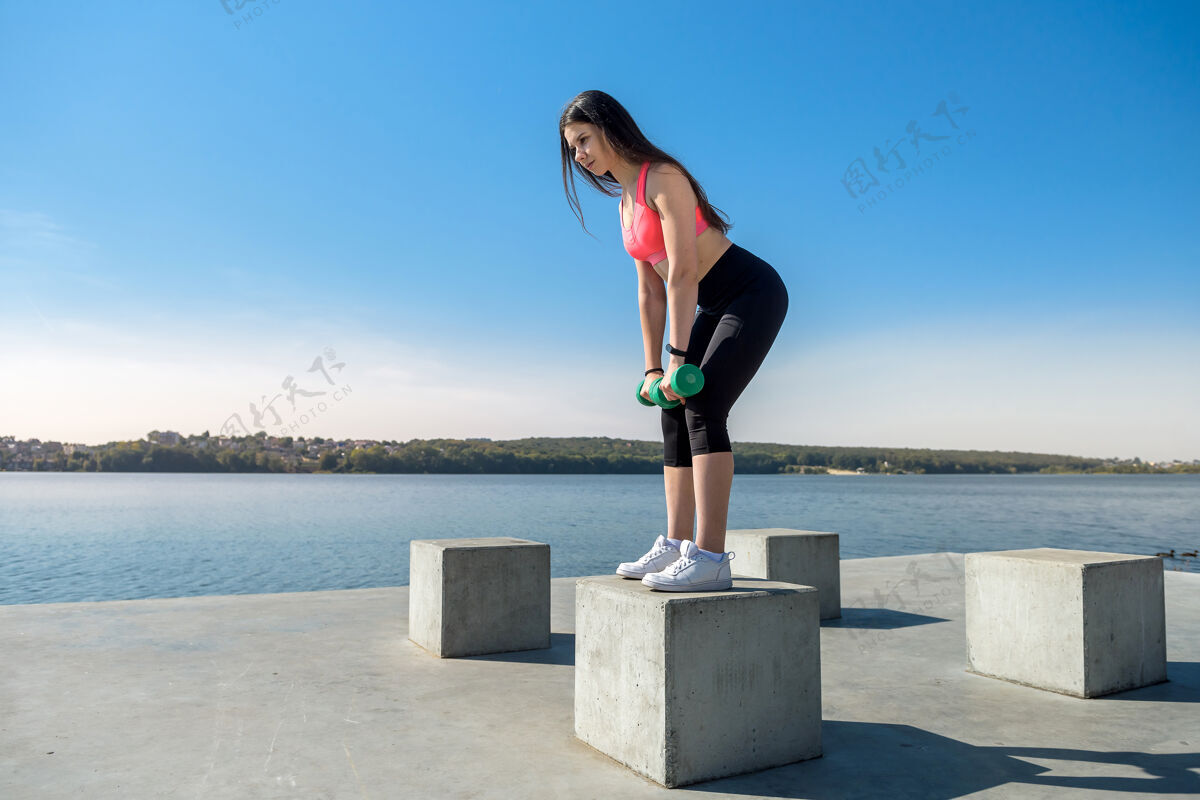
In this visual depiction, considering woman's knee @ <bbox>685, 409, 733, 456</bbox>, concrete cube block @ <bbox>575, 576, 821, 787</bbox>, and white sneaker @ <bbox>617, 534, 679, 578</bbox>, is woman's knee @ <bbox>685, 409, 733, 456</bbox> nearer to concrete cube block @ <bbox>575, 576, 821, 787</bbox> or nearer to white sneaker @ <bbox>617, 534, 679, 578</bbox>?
white sneaker @ <bbox>617, 534, 679, 578</bbox>

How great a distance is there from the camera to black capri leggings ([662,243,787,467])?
346 cm

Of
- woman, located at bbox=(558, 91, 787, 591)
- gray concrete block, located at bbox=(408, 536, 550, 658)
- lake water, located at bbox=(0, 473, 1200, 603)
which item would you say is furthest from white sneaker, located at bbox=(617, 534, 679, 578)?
lake water, located at bbox=(0, 473, 1200, 603)

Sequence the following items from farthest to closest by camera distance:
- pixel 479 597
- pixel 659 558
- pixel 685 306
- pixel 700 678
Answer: pixel 479 597, pixel 659 558, pixel 685 306, pixel 700 678

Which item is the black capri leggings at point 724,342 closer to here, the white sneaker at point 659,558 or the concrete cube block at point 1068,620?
the white sneaker at point 659,558

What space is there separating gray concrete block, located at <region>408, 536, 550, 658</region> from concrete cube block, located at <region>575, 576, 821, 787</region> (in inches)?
87.7

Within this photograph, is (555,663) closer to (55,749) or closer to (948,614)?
(55,749)

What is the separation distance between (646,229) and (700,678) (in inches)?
77.5

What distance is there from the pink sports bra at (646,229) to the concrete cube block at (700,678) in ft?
5.02

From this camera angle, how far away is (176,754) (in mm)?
3523

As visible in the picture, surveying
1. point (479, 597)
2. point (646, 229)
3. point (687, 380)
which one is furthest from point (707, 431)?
point (479, 597)

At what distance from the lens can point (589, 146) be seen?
146 inches

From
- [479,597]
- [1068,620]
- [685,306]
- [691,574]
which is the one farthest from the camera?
[479,597]

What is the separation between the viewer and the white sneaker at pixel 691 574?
3.32 meters

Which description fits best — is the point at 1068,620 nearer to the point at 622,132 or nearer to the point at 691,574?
the point at 691,574
